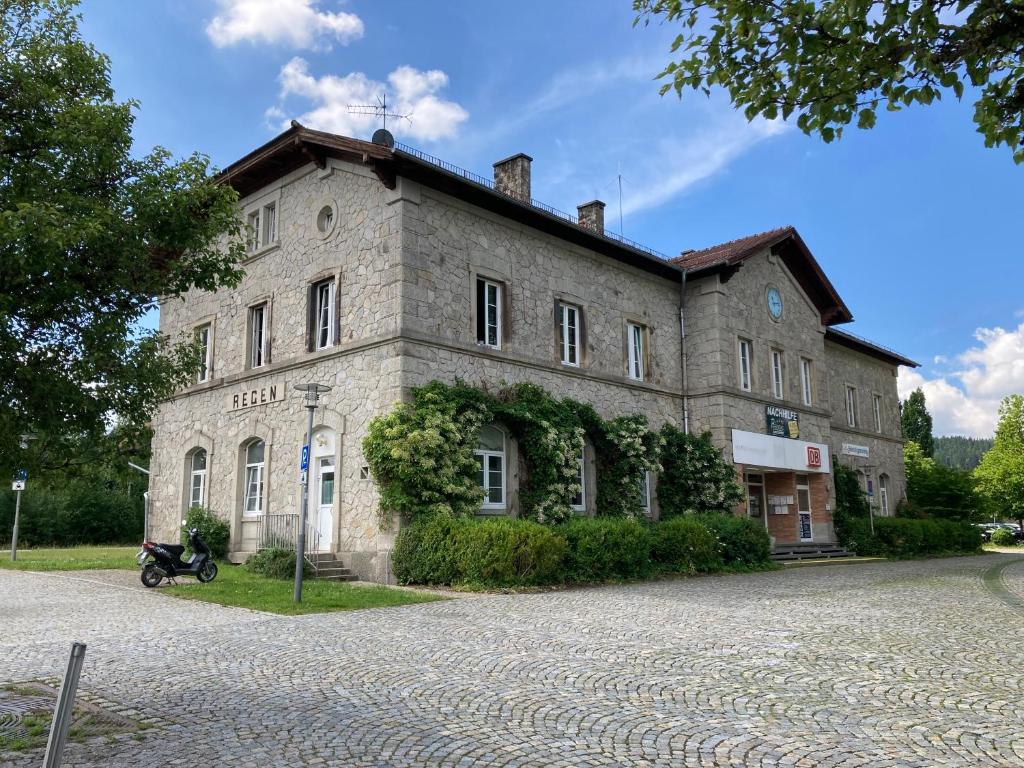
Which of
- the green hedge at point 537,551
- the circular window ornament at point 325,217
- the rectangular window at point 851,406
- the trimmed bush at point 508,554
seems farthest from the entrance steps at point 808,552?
the circular window ornament at point 325,217

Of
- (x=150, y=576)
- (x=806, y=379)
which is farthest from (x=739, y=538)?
(x=150, y=576)

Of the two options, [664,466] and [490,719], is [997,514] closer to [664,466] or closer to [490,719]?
[664,466]

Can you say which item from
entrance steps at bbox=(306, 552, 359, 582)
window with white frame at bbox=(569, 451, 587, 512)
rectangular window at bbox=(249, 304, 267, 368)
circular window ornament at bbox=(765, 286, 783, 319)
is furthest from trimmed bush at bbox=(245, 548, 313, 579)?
circular window ornament at bbox=(765, 286, 783, 319)

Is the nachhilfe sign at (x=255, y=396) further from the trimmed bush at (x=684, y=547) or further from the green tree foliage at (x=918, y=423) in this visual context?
the green tree foliage at (x=918, y=423)

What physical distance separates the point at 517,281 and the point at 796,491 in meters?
12.1

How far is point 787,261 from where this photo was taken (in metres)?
26.1

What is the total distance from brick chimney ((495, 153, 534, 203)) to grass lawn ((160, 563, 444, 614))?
35.3 ft

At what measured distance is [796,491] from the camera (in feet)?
81.5

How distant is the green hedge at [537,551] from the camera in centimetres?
1340

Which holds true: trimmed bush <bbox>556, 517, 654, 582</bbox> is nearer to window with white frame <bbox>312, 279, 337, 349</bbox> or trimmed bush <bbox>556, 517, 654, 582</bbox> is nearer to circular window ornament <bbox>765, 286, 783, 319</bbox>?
window with white frame <bbox>312, 279, 337, 349</bbox>

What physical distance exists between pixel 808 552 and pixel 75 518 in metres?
29.2

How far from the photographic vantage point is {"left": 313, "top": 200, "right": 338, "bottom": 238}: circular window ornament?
57.6 ft

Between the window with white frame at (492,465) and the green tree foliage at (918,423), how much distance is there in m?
50.6

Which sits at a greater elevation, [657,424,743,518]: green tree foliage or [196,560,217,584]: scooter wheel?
[657,424,743,518]: green tree foliage
